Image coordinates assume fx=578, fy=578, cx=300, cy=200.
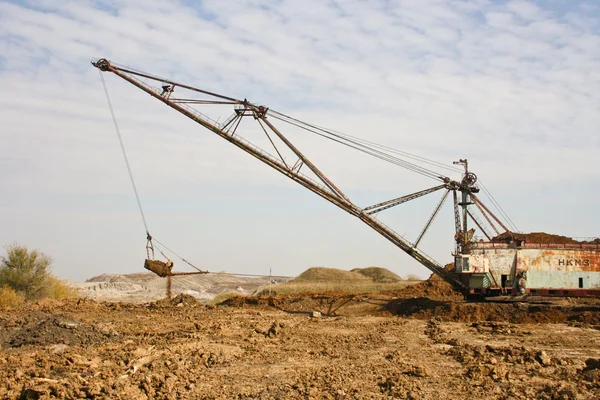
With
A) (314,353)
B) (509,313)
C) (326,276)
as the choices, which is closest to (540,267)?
(509,313)

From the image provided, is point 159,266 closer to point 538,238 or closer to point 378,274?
point 538,238

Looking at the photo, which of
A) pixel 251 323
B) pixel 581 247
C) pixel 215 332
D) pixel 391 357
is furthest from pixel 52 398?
pixel 581 247

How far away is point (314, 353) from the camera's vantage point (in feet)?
46.1

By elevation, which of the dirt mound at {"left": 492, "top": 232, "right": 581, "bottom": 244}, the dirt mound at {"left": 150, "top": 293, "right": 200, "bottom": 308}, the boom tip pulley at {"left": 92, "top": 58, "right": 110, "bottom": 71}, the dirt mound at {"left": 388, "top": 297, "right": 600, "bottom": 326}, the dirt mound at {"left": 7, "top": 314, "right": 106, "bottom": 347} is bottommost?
the dirt mound at {"left": 7, "top": 314, "right": 106, "bottom": 347}

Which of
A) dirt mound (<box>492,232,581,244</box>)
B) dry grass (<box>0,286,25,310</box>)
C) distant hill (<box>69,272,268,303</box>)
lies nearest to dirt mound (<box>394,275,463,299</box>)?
dirt mound (<box>492,232,581,244</box>)

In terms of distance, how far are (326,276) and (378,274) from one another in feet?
18.9

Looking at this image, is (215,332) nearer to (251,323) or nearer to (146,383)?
(251,323)

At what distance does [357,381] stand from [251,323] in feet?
31.5

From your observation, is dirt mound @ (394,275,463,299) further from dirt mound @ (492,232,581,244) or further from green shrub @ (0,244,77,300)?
green shrub @ (0,244,77,300)

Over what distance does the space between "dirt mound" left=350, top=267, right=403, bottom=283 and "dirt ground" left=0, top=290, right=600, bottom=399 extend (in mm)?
18971

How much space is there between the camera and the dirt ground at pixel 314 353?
10.1m

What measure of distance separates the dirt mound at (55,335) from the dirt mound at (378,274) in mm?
28507

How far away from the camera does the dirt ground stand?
33.2 feet

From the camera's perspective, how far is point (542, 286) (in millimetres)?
21875
